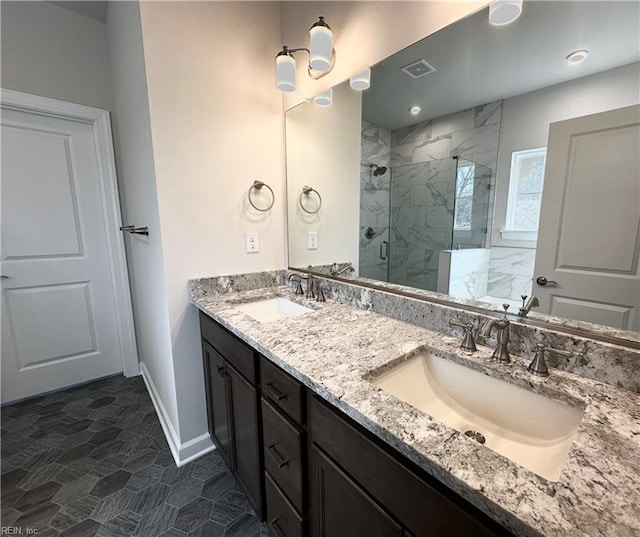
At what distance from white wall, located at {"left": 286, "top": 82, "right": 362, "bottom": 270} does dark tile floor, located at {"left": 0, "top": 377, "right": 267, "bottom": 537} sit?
1.30 metres

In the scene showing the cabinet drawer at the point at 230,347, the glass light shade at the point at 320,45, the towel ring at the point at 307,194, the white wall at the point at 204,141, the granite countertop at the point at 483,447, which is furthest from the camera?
the towel ring at the point at 307,194

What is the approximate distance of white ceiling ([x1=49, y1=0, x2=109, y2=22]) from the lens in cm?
193

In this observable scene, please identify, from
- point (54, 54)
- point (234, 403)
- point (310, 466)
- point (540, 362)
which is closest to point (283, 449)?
point (310, 466)

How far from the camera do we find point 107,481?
5.03 ft

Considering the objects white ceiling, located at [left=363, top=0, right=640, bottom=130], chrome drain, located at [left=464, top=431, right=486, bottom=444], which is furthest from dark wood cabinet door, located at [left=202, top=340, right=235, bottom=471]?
white ceiling, located at [left=363, top=0, right=640, bottom=130]

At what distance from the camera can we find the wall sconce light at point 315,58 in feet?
4.14

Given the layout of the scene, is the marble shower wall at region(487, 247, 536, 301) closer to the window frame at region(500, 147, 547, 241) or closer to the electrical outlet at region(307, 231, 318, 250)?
the window frame at region(500, 147, 547, 241)

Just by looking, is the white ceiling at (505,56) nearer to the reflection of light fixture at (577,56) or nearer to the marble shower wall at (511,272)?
the reflection of light fixture at (577,56)

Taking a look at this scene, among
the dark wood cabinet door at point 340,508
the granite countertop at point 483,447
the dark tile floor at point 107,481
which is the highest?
the granite countertop at point 483,447

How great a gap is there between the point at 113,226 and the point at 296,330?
2.04m

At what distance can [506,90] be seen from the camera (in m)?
0.97

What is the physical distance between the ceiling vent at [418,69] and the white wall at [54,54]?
87.3 inches

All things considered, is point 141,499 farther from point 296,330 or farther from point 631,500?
point 631,500

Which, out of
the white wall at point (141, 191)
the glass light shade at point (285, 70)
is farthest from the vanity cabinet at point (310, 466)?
the glass light shade at point (285, 70)
